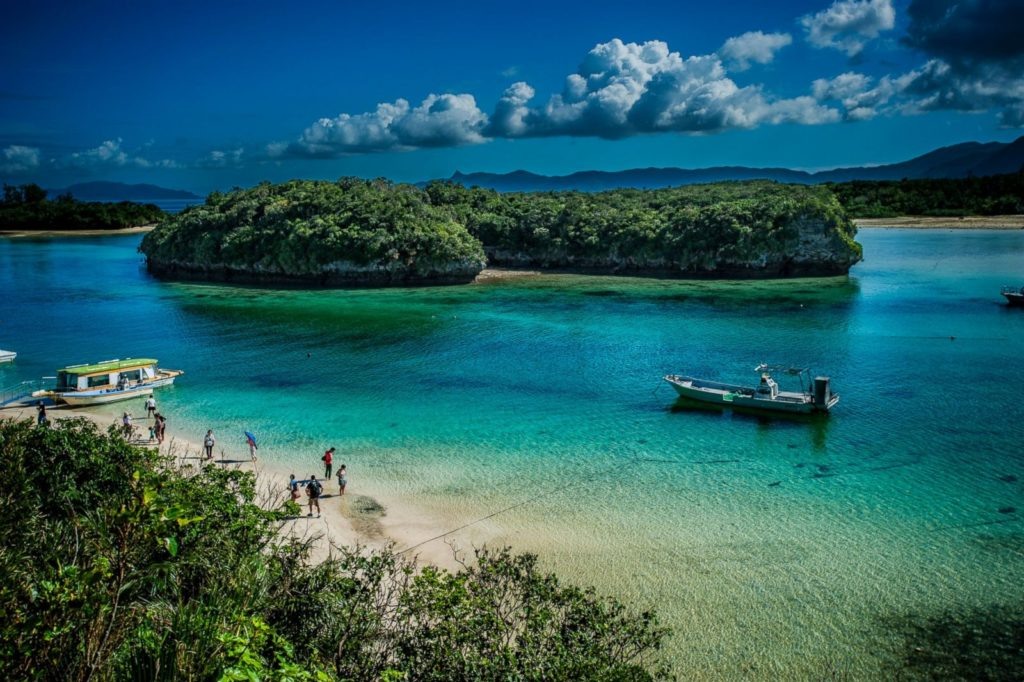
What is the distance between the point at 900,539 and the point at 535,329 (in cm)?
3194

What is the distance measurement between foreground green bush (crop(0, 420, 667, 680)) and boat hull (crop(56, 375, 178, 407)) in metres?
19.4

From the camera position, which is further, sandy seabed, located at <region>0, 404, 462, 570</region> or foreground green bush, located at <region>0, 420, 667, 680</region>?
sandy seabed, located at <region>0, 404, 462, 570</region>

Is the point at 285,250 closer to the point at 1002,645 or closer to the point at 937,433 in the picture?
the point at 937,433

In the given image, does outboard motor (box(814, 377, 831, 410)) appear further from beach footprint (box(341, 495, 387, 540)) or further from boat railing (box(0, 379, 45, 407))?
boat railing (box(0, 379, 45, 407))

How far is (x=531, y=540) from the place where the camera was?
1931cm

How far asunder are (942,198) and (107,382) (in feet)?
471

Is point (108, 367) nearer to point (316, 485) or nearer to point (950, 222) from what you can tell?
point (316, 485)

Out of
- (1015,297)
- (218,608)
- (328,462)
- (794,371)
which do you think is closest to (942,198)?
(1015,297)

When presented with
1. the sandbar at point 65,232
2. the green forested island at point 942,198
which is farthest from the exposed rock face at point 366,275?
the green forested island at point 942,198

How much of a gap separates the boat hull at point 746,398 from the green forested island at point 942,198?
117292 millimetres

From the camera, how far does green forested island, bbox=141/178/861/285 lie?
72.2 metres

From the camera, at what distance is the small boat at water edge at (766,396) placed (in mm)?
29375

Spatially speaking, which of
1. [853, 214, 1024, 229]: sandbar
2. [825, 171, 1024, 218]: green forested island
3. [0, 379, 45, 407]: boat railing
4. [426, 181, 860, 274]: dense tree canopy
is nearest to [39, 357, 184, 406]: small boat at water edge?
[0, 379, 45, 407]: boat railing

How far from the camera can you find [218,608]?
28.3 feet
